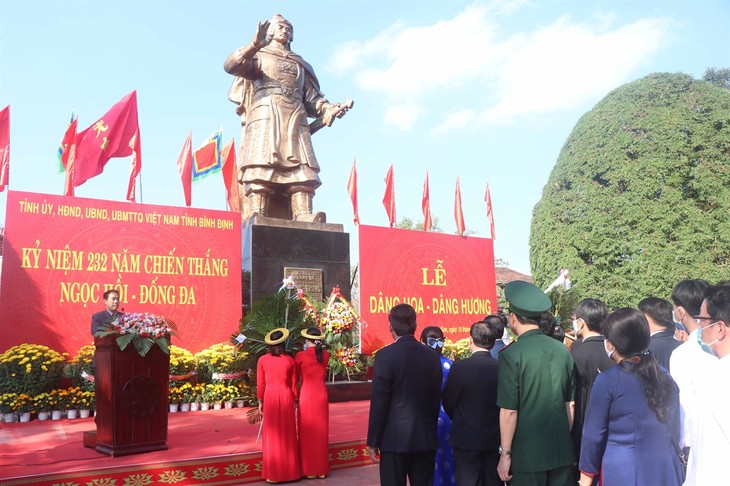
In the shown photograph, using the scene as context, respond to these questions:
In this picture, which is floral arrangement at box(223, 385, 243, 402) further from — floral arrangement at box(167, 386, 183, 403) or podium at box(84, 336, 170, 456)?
podium at box(84, 336, 170, 456)

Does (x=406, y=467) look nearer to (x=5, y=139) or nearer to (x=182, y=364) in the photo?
(x=182, y=364)

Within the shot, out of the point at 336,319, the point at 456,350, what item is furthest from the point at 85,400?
the point at 456,350

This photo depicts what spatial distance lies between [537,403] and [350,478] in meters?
2.49

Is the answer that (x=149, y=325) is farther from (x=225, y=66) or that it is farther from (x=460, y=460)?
(x=225, y=66)

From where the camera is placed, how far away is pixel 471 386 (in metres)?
3.15

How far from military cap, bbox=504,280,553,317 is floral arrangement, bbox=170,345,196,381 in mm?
5327

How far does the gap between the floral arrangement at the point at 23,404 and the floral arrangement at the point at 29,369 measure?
0.06m

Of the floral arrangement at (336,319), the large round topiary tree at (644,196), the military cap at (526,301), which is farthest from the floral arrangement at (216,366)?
the large round topiary tree at (644,196)

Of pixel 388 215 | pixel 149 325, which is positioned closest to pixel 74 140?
pixel 149 325

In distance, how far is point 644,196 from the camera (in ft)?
50.5

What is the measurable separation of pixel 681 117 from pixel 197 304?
13428 mm

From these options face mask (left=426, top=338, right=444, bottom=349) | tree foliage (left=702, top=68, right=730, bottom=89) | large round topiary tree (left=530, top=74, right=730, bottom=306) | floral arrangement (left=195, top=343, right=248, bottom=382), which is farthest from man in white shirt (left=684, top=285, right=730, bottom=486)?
tree foliage (left=702, top=68, right=730, bottom=89)

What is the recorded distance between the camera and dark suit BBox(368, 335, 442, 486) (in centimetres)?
326

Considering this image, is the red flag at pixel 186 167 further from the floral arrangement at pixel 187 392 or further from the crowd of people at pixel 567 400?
the crowd of people at pixel 567 400
